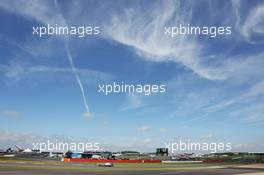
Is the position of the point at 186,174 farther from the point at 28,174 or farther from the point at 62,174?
the point at 28,174

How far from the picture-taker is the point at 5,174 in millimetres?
50438

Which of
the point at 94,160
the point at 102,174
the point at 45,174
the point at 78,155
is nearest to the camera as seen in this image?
the point at 45,174

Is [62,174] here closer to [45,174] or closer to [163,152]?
[45,174]

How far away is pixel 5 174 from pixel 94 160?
8891 centimetres

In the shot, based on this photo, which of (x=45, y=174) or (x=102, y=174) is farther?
(x=102, y=174)

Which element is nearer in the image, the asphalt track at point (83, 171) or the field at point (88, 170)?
the asphalt track at point (83, 171)

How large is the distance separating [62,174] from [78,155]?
107795 millimetres

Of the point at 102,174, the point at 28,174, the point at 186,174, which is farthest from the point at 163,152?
the point at 28,174

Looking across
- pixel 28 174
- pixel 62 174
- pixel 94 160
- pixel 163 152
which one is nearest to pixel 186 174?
pixel 62 174

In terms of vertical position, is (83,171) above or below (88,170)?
above

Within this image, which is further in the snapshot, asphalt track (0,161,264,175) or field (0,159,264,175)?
field (0,159,264,175)

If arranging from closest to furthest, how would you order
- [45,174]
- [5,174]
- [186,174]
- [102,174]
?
[5,174] → [45,174] → [102,174] → [186,174]

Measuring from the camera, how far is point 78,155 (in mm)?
161250

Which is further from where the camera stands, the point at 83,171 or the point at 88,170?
the point at 88,170
